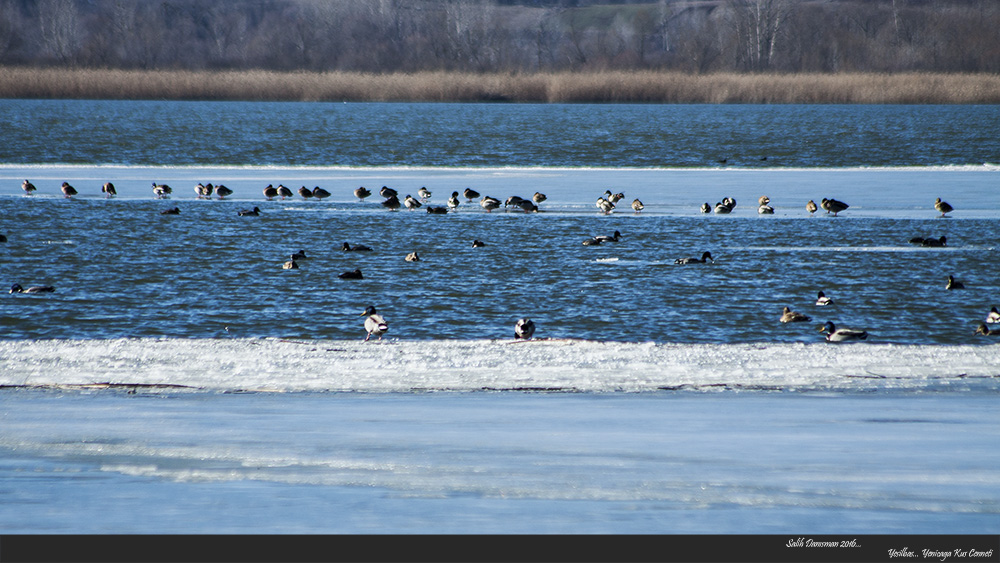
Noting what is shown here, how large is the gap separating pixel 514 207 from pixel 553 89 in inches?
Result: 1409

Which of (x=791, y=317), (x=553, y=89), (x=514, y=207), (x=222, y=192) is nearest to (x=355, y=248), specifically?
(x=514, y=207)

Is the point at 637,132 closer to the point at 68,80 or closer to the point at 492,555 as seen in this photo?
the point at 68,80

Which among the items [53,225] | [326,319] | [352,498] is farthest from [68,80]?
[352,498]

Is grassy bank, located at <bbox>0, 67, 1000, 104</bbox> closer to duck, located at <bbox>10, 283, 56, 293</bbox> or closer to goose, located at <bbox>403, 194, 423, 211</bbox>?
goose, located at <bbox>403, 194, 423, 211</bbox>

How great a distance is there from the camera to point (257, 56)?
355 feet

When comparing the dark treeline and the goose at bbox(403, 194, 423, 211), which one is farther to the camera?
the dark treeline

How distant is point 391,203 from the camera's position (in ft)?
65.0

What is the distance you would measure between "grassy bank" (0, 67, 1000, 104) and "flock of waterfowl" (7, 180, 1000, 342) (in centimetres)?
3274

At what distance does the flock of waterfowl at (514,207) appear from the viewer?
8.99m

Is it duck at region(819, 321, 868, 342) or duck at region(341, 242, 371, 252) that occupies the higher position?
duck at region(341, 242, 371, 252)

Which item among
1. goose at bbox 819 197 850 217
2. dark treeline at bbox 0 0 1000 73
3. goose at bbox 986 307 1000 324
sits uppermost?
dark treeline at bbox 0 0 1000 73

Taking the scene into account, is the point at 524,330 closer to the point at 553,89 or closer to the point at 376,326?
the point at 376,326

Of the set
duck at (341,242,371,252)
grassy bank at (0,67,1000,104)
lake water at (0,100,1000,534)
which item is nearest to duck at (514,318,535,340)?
lake water at (0,100,1000,534)

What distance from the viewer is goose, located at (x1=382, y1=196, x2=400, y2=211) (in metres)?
19.8
